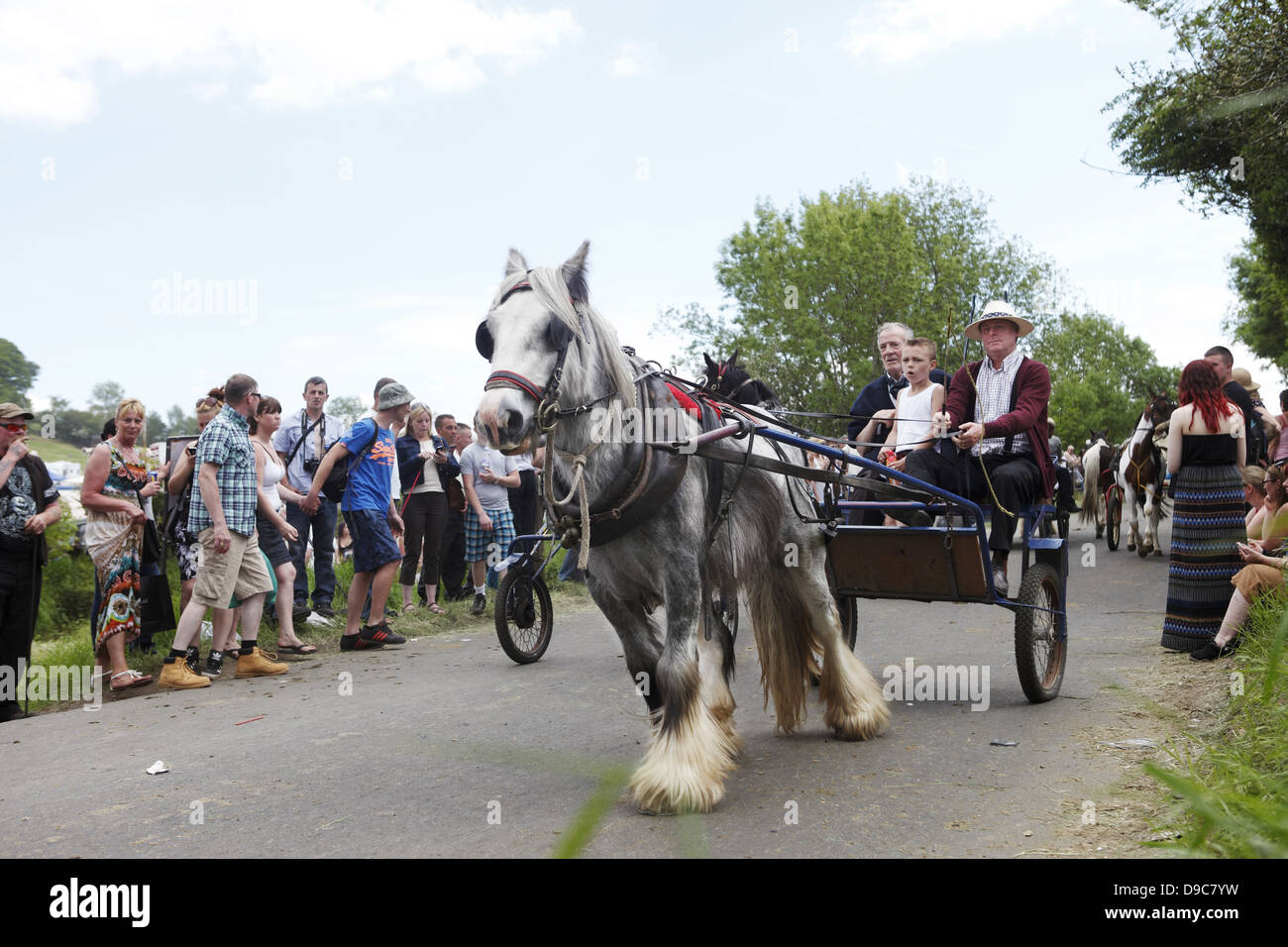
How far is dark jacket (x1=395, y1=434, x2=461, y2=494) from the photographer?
1043cm

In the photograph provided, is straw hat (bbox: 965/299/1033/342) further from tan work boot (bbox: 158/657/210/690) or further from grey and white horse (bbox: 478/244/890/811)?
tan work boot (bbox: 158/657/210/690)

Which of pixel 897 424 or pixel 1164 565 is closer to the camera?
pixel 897 424

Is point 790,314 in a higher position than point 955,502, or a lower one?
higher

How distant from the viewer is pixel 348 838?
388 cm

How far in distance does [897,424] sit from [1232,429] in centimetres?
235

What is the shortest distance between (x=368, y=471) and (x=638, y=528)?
206 inches

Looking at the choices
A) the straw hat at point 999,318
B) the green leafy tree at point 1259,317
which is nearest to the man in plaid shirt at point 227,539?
the straw hat at point 999,318

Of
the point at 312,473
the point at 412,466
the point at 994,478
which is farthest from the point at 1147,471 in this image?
the point at 312,473

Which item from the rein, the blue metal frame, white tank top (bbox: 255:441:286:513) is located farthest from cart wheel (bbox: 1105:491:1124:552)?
the rein

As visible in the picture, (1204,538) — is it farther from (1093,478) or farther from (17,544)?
(1093,478)

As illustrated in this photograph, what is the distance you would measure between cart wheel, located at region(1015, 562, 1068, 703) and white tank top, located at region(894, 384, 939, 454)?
1.15 meters
